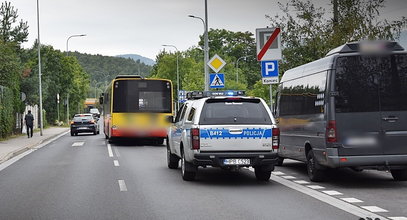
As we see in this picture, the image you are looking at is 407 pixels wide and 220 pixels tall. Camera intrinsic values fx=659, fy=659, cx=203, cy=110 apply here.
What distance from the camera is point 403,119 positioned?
40.7 ft

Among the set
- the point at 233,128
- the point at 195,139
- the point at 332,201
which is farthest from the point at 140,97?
the point at 332,201

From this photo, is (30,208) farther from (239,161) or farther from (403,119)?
(403,119)

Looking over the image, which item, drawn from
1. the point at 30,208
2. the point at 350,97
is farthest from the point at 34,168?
the point at 350,97

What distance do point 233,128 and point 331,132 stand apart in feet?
6.19

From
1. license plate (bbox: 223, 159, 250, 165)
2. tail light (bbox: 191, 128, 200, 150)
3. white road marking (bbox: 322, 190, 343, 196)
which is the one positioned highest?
tail light (bbox: 191, 128, 200, 150)

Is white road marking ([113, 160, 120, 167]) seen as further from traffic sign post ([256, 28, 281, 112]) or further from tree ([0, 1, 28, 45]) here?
tree ([0, 1, 28, 45])

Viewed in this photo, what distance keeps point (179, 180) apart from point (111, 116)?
1477 cm

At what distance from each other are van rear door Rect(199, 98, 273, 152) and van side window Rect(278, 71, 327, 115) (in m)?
1.00

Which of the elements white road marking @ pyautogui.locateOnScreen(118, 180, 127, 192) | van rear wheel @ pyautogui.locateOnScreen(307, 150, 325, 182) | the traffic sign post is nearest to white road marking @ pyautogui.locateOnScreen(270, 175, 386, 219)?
van rear wheel @ pyautogui.locateOnScreen(307, 150, 325, 182)

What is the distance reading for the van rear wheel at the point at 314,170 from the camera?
520 inches

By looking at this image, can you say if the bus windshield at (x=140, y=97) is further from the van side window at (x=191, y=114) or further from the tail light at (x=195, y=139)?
the tail light at (x=195, y=139)

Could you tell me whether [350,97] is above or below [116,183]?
above

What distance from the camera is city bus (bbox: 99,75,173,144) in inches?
1113

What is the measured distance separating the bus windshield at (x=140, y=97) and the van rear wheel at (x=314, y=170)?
597 inches
